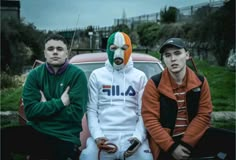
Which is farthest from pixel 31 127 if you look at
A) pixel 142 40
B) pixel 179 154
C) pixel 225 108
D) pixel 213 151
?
pixel 142 40

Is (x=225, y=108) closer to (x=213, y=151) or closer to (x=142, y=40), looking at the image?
(x=213, y=151)

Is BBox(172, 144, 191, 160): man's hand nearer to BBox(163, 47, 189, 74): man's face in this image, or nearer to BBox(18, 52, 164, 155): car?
BBox(163, 47, 189, 74): man's face

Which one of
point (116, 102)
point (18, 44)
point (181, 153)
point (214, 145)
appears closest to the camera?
point (181, 153)

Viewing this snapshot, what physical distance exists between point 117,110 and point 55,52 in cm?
74

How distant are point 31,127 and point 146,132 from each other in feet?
3.28

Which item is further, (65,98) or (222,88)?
(222,88)

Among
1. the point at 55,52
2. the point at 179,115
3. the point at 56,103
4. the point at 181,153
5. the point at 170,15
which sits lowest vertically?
the point at 181,153

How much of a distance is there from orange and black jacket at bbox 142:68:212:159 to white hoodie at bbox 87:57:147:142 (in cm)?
14

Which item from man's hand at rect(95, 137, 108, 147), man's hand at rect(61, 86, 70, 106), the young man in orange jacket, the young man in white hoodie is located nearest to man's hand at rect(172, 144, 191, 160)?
the young man in orange jacket

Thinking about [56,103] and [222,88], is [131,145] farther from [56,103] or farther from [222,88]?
[222,88]

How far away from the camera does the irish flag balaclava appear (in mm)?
4184

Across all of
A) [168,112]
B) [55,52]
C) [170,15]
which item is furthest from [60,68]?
[170,15]

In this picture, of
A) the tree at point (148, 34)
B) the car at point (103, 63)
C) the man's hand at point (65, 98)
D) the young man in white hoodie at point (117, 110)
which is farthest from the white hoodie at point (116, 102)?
the tree at point (148, 34)

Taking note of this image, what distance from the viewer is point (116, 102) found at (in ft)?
13.5
